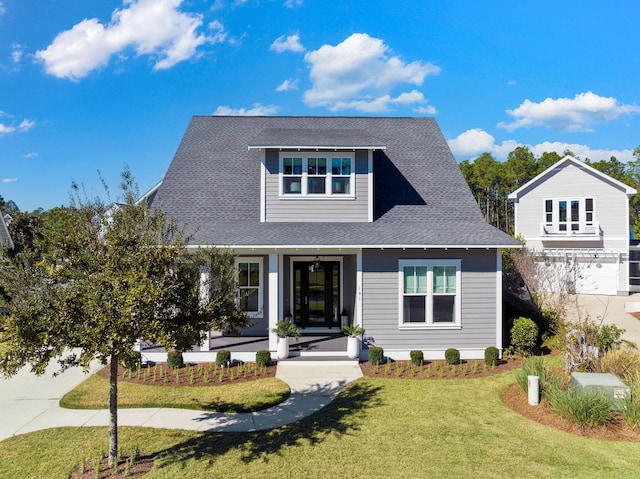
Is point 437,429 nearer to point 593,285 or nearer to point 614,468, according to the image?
point 614,468

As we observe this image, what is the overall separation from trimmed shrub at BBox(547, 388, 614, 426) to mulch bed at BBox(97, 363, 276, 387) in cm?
692

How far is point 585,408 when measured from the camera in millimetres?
7840

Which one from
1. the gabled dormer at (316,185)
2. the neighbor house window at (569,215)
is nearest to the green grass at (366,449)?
the gabled dormer at (316,185)

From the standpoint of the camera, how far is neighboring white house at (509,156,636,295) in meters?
26.2

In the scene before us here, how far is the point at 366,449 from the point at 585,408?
4398mm

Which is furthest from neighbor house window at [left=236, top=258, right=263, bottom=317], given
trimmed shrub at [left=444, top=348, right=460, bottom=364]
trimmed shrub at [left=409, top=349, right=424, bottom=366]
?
trimmed shrub at [left=444, top=348, right=460, bottom=364]

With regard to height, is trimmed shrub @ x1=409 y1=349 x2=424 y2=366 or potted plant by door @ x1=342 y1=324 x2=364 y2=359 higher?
potted plant by door @ x1=342 y1=324 x2=364 y2=359

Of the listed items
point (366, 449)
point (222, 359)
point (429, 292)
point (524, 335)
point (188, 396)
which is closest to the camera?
point (366, 449)

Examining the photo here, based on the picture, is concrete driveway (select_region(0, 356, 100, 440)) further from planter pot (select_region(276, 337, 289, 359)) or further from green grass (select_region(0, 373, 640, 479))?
planter pot (select_region(276, 337, 289, 359))

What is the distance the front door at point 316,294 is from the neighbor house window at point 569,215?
20.1 metres

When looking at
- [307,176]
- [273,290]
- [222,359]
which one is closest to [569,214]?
[307,176]

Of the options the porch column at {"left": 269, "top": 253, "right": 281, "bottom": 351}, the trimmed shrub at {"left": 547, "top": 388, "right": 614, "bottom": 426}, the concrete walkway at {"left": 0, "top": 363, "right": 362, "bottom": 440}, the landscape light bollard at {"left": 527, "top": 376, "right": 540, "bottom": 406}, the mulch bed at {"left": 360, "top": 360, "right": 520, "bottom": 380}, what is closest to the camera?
the trimmed shrub at {"left": 547, "top": 388, "right": 614, "bottom": 426}

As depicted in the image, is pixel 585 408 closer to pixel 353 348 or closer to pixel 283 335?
pixel 353 348

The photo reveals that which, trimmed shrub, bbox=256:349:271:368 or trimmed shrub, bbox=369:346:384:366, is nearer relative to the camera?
trimmed shrub, bbox=256:349:271:368
